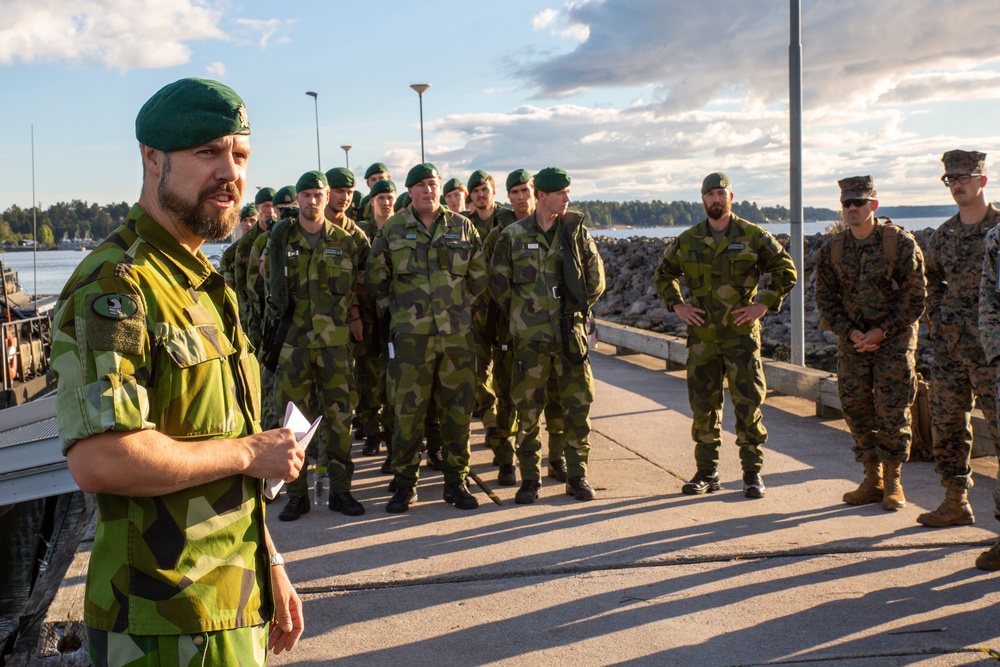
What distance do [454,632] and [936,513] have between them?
3.16m

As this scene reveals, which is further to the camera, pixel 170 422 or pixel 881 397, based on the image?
pixel 881 397

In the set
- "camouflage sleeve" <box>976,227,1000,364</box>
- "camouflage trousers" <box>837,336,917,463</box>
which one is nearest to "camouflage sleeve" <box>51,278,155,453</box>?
"camouflage sleeve" <box>976,227,1000,364</box>

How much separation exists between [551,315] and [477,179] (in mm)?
2880

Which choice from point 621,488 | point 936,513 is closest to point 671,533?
point 621,488

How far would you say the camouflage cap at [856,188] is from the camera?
6.22 metres

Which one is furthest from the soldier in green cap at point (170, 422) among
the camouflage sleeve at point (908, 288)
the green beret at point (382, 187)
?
the green beret at point (382, 187)

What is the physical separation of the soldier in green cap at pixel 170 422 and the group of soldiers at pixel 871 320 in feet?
13.2

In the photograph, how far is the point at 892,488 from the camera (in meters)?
6.11

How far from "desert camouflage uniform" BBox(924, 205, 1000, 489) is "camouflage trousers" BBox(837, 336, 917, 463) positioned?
0.71ft

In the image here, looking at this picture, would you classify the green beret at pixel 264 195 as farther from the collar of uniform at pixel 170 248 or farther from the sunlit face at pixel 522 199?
the collar of uniform at pixel 170 248

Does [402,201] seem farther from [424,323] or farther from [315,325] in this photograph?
[315,325]

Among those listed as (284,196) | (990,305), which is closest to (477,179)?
(284,196)

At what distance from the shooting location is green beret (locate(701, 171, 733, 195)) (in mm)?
6699

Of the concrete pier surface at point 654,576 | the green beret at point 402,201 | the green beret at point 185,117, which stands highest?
the green beret at point 402,201
